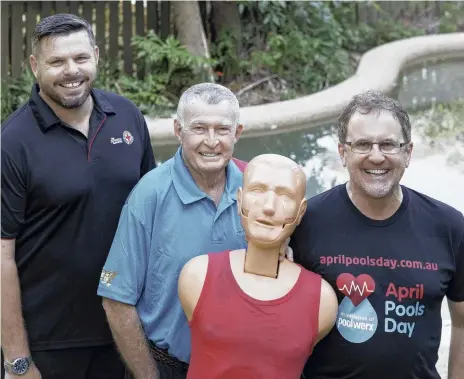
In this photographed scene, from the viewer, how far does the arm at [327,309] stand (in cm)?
243

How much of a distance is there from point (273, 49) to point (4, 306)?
8445mm

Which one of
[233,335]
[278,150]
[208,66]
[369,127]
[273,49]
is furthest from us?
[273,49]

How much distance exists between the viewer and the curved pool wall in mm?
8461

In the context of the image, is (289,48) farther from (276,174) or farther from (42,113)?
(276,174)

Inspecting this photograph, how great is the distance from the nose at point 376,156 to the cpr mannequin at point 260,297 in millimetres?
232

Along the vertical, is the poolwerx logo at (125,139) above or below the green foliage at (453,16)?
below

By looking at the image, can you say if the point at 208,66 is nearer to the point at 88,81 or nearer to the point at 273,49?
the point at 273,49

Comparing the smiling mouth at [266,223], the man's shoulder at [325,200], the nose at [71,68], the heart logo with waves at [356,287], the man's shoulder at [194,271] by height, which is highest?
the nose at [71,68]

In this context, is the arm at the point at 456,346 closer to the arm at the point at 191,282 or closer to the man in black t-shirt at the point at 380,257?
the man in black t-shirt at the point at 380,257

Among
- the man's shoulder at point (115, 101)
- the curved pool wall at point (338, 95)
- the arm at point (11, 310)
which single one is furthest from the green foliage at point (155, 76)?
the arm at point (11, 310)

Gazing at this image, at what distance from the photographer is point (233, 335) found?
238 centimetres

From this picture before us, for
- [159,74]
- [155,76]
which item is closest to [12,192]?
[155,76]

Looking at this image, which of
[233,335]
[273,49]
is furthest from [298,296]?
[273,49]

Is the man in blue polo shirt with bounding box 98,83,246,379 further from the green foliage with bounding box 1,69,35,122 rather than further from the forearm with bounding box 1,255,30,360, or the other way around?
the green foliage with bounding box 1,69,35,122
